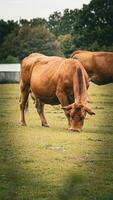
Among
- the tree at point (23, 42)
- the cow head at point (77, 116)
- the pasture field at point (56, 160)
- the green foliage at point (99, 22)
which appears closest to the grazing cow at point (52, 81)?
the cow head at point (77, 116)

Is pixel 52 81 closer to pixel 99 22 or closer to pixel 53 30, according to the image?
pixel 99 22

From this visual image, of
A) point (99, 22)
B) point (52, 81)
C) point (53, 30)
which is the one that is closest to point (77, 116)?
point (52, 81)

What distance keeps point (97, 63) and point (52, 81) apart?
5.16 m

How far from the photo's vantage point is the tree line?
2.11 metres

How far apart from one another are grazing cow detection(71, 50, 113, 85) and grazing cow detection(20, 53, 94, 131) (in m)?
4.14

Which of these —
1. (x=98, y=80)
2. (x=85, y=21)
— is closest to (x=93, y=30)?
(x=85, y=21)

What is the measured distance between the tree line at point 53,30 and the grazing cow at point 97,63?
37.8 feet

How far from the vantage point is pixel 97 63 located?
1520cm

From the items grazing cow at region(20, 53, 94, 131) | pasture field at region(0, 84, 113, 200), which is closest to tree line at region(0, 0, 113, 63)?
pasture field at region(0, 84, 113, 200)

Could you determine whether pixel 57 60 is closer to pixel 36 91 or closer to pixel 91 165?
pixel 36 91

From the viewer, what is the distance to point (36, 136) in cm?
801

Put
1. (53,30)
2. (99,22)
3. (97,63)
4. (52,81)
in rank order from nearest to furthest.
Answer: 1. (53,30)
2. (99,22)
3. (52,81)
4. (97,63)

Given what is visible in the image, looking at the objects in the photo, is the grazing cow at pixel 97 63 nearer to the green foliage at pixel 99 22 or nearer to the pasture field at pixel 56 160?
the pasture field at pixel 56 160

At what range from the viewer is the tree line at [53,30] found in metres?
2.11
